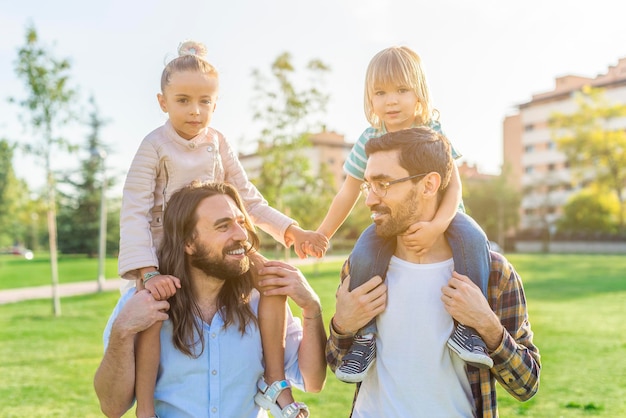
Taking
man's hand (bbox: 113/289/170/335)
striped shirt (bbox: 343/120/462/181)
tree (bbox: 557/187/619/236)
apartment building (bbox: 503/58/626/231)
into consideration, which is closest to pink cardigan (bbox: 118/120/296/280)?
man's hand (bbox: 113/289/170/335)

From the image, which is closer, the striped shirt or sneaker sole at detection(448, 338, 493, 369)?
sneaker sole at detection(448, 338, 493, 369)

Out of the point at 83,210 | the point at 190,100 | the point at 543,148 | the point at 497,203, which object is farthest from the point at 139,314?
the point at 543,148

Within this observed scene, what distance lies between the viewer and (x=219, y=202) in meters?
3.16

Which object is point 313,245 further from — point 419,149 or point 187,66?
point 187,66

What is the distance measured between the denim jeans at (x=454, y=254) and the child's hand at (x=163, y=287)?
2.62ft

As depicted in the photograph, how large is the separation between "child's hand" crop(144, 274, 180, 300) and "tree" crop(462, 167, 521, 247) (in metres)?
61.9

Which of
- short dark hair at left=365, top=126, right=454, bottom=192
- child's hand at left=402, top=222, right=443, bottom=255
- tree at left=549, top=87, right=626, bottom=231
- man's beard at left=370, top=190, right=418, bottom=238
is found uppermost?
tree at left=549, top=87, right=626, bottom=231

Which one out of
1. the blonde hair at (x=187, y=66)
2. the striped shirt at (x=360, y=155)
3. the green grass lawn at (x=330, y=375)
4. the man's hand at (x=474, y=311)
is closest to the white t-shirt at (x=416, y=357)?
the man's hand at (x=474, y=311)

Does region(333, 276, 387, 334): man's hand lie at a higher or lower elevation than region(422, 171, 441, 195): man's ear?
lower

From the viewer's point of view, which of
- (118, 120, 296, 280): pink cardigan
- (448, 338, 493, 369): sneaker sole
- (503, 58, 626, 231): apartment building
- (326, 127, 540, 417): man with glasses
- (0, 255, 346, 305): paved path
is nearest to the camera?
(448, 338, 493, 369): sneaker sole

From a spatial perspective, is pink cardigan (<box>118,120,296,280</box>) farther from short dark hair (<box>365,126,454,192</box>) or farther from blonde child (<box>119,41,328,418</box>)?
short dark hair (<box>365,126,454,192</box>)

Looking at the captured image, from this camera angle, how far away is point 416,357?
279 centimetres

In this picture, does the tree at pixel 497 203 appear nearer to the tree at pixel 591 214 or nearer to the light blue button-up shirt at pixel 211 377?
the tree at pixel 591 214

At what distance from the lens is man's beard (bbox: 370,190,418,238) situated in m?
2.84
